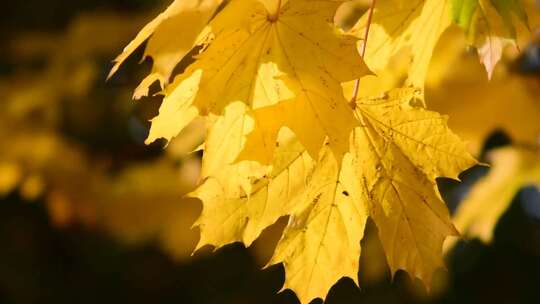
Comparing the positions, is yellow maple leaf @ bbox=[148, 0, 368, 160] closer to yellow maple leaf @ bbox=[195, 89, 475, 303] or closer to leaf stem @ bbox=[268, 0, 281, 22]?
leaf stem @ bbox=[268, 0, 281, 22]

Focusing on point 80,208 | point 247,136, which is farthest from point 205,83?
point 80,208

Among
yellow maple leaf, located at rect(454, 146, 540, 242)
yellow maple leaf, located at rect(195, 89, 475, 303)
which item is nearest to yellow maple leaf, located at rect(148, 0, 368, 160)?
yellow maple leaf, located at rect(195, 89, 475, 303)

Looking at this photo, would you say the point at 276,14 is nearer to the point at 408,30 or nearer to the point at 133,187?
the point at 408,30

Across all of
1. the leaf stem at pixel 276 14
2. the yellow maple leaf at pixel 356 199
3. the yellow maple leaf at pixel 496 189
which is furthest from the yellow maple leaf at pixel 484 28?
the yellow maple leaf at pixel 496 189

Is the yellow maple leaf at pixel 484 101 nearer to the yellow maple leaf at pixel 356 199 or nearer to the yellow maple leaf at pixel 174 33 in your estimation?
the yellow maple leaf at pixel 356 199

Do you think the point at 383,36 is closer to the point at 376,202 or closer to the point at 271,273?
the point at 376,202
